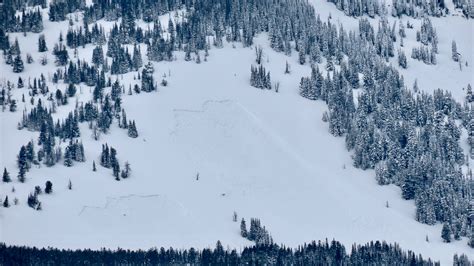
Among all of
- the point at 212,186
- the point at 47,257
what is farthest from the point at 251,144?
the point at 47,257

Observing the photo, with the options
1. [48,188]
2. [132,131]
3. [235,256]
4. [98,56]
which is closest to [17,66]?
[98,56]

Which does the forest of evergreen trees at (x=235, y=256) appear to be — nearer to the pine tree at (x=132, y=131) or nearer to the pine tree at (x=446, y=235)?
the pine tree at (x=446, y=235)

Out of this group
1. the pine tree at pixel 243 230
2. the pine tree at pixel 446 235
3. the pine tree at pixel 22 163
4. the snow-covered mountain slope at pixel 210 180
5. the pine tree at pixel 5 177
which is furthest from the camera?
the pine tree at pixel 22 163

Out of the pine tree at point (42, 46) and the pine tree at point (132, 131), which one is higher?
the pine tree at point (42, 46)

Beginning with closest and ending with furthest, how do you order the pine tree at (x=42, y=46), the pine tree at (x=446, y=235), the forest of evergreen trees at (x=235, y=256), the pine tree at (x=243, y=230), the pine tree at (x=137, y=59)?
the forest of evergreen trees at (x=235, y=256) → the pine tree at (x=243, y=230) → the pine tree at (x=446, y=235) → the pine tree at (x=137, y=59) → the pine tree at (x=42, y=46)

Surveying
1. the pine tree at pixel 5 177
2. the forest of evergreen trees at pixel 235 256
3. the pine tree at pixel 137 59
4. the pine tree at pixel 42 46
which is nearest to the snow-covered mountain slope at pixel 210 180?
the pine tree at pixel 5 177

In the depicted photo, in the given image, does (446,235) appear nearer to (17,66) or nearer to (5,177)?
(5,177)

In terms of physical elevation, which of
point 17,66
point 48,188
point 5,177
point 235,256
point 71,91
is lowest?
point 235,256

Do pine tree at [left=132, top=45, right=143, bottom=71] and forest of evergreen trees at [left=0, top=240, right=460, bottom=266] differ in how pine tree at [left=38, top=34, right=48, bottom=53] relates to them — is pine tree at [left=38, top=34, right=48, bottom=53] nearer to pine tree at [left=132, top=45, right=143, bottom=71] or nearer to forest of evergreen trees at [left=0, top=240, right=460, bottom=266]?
pine tree at [left=132, top=45, right=143, bottom=71]

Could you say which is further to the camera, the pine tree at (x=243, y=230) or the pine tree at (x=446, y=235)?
the pine tree at (x=446, y=235)
